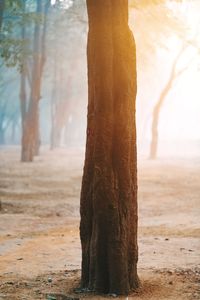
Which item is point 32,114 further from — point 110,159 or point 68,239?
point 110,159

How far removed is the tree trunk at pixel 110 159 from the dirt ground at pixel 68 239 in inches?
16.1

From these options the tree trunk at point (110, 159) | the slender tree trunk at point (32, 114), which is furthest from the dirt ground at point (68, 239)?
the slender tree trunk at point (32, 114)

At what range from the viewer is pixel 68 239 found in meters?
11.4

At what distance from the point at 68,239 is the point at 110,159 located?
4943mm

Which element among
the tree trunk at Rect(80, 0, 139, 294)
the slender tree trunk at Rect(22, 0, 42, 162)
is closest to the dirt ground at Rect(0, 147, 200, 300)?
the tree trunk at Rect(80, 0, 139, 294)

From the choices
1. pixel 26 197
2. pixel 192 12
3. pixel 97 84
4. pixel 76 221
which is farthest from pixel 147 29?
pixel 97 84

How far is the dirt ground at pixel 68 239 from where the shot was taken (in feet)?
23.4

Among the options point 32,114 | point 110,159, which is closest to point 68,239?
point 110,159

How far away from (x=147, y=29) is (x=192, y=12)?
9.30 metres

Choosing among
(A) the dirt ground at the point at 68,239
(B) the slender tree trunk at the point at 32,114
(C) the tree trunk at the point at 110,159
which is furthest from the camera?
(B) the slender tree trunk at the point at 32,114

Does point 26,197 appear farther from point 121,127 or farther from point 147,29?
point 147,29

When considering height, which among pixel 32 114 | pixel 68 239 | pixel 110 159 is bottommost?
pixel 68 239

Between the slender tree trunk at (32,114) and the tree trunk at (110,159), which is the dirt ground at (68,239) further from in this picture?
the slender tree trunk at (32,114)

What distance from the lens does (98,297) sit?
657 cm
